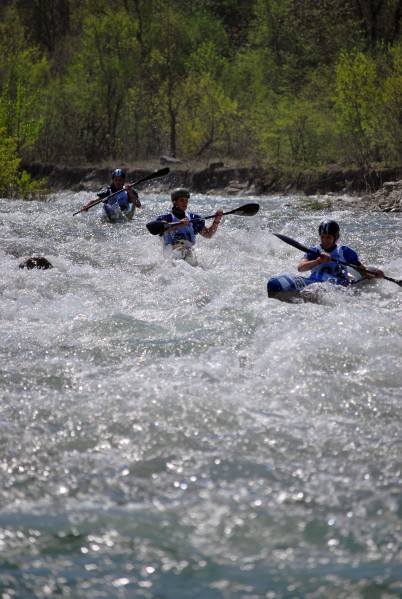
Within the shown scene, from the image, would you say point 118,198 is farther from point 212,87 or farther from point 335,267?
point 212,87

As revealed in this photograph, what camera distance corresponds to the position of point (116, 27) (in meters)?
34.6

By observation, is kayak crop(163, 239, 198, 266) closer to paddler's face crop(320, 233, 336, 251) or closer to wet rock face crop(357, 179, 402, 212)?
paddler's face crop(320, 233, 336, 251)

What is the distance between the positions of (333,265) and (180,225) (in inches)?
103

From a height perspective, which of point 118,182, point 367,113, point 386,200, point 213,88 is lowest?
point 386,200

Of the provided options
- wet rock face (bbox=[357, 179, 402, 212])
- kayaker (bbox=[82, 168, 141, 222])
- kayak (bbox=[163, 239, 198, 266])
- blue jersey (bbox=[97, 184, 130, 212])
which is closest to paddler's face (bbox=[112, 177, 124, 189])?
kayaker (bbox=[82, 168, 141, 222])

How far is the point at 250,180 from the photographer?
2372cm

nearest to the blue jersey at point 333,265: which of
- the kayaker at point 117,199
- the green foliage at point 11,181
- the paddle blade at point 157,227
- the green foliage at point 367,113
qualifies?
the paddle blade at point 157,227

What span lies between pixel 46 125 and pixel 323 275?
2670cm

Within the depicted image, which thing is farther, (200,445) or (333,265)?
(333,265)

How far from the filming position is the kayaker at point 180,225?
1003cm

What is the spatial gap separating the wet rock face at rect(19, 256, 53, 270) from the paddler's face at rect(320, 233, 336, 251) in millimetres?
3345

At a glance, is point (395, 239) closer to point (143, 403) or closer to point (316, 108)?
point (143, 403)

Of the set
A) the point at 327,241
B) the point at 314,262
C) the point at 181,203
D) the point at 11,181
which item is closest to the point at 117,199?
the point at 181,203

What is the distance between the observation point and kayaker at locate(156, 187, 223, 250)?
10031 millimetres
